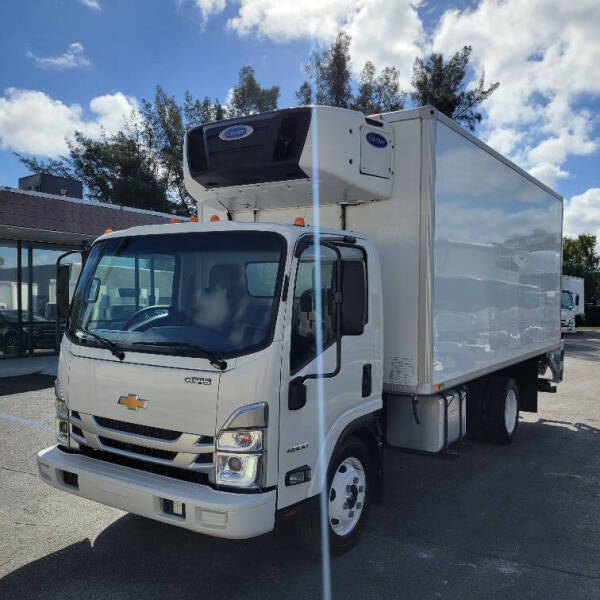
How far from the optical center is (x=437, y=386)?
4684 millimetres

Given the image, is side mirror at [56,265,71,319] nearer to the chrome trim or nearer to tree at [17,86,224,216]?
the chrome trim

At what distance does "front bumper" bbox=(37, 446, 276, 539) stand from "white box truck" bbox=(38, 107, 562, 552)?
0.5 inches

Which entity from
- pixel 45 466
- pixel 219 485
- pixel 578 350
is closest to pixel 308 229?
pixel 219 485

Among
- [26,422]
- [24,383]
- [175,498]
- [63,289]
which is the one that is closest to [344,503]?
[175,498]

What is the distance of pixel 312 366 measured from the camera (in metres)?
3.56

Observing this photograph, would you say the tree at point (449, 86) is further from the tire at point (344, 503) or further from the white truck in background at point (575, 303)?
the tire at point (344, 503)

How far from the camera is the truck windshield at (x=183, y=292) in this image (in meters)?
3.41

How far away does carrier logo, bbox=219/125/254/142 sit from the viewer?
4488mm

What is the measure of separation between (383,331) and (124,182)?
101 ft

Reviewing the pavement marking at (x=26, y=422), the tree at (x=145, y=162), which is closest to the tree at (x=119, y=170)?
the tree at (x=145, y=162)

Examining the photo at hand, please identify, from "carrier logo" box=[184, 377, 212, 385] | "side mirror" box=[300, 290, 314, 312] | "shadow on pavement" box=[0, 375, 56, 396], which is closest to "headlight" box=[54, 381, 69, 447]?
"carrier logo" box=[184, 377, 212, 385]

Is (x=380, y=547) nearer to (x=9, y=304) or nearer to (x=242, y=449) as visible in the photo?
(x=242, y=449)

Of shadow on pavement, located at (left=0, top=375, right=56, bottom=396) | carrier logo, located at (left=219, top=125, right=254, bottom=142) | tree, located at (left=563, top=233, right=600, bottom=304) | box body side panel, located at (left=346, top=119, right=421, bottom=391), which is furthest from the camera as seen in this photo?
tree, located at (left=563, top=233, right=600, bottom=304)

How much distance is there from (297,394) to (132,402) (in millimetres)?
1031
